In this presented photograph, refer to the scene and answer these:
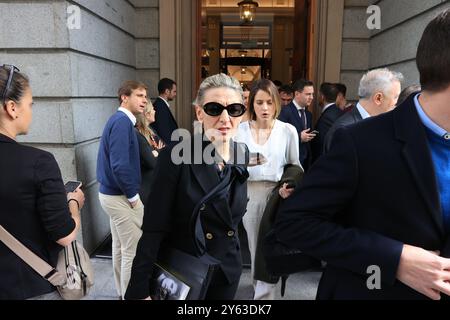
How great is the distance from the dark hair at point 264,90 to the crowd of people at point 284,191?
54 millimetres

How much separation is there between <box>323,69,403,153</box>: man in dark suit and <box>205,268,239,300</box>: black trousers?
171 centimetres

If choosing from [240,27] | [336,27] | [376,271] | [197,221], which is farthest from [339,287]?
[240,27]

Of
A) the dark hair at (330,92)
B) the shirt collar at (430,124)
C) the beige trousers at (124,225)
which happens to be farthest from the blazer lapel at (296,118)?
the shirt collar at (430,124)

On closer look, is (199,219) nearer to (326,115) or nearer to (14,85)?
(14,85)

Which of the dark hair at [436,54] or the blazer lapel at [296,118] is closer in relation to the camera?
the dark hair at [436,54]

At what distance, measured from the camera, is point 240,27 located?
1650cm

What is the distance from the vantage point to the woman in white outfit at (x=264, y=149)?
338 cm

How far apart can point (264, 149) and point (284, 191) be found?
55 centimetres

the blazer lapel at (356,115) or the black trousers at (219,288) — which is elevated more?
the blazer lapel at (356,115)

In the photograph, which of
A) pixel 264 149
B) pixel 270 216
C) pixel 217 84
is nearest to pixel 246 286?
pixel 270 216

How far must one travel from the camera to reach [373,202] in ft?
3.98

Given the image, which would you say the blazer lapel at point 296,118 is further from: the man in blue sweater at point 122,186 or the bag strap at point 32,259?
the bag strap at point 32,259

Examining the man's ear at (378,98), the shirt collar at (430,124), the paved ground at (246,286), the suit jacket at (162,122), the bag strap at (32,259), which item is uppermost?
the man's ear at (378,98)

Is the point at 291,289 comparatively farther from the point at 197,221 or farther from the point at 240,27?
the point at 240,27
